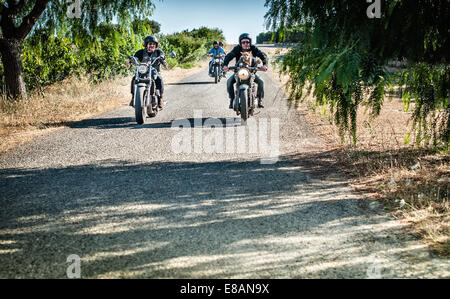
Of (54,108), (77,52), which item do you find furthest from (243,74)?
(77,52)

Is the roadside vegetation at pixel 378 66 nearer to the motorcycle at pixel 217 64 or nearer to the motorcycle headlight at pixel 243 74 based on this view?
the motorcycle headlight at pixel 243 74

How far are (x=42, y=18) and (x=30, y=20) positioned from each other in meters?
0.89

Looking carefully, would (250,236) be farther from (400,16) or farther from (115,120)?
(115,120)

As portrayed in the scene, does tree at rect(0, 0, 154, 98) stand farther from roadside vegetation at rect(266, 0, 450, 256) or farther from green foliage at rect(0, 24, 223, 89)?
roadside vegetation at rect(266, 0, 450, 256)

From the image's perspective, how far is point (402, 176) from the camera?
16.1 ft

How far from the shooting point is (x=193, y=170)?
5438 mm

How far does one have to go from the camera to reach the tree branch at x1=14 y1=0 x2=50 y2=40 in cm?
1021

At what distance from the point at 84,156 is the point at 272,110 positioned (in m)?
6.14

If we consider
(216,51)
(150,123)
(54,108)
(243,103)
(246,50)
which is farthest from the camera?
(216,51)

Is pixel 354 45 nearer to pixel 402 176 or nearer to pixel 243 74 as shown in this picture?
pixel 402 176

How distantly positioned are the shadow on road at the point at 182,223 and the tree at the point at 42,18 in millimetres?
6375

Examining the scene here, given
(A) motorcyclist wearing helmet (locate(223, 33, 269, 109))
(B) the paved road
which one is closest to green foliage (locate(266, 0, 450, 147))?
(B) the paved road

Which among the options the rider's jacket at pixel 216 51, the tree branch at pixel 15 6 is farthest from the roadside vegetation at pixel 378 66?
the rider's jacket at pixel 216 51
